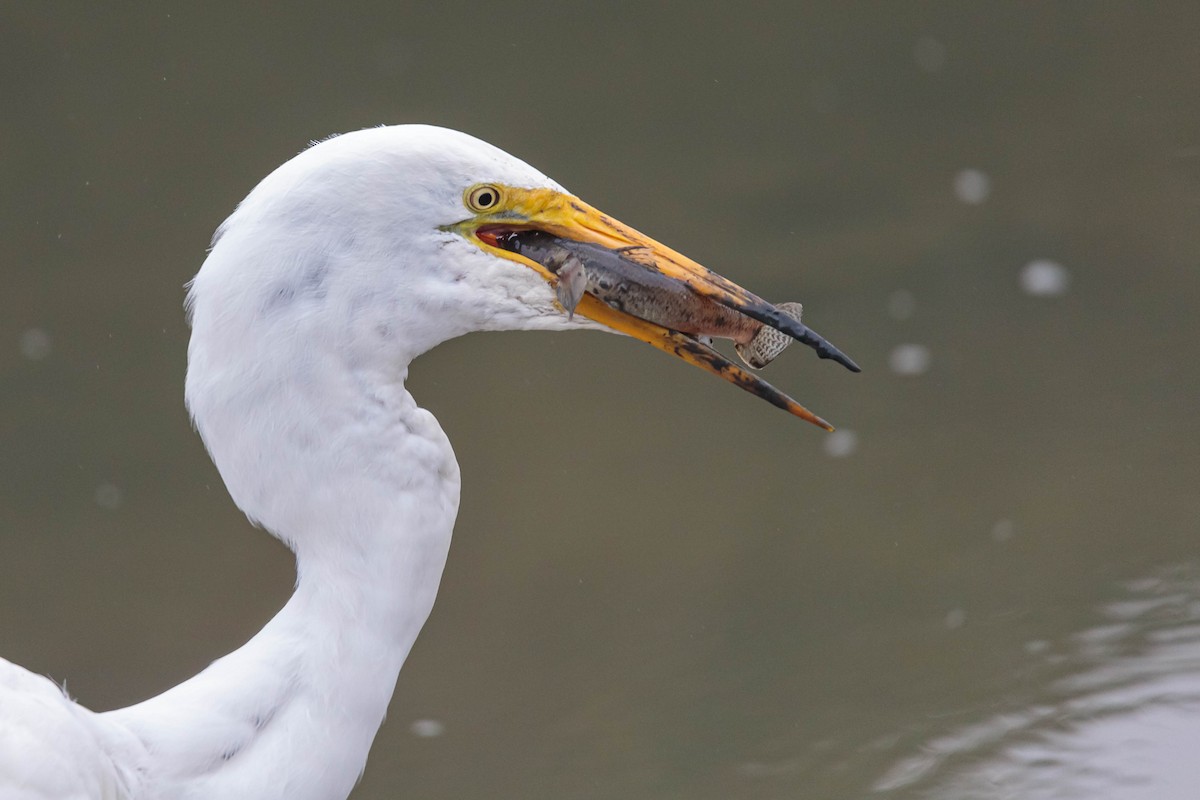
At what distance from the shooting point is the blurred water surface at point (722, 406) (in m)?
3.10

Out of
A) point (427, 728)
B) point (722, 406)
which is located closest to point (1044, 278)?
point (722, 406)

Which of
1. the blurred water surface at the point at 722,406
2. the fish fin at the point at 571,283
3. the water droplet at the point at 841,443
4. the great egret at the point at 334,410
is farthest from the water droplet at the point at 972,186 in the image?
the fish fin at the point at 571,283

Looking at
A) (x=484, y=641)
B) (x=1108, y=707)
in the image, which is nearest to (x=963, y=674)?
(x=1108, y=707)

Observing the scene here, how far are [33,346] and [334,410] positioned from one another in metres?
3.18

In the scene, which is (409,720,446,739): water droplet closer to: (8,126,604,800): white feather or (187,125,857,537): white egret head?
(8,126,604,800): white feather

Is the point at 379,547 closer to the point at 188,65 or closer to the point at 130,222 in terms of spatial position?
the point at 130,222

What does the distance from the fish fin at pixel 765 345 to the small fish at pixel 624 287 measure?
3cm

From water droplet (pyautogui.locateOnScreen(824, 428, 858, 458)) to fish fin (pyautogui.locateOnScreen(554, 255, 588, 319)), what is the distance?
7.75ft

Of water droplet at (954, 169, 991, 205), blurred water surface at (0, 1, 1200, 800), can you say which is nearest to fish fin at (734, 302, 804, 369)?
blurred water surface at (0, 1, 1200, 800)

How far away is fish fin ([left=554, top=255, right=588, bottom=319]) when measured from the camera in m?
1.62

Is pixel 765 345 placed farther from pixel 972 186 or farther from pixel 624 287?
pixel 972 186

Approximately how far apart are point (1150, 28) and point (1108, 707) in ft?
10.8

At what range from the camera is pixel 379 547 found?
1.59 meters

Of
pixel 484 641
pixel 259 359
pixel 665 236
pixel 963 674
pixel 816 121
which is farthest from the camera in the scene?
pixel 816 121
